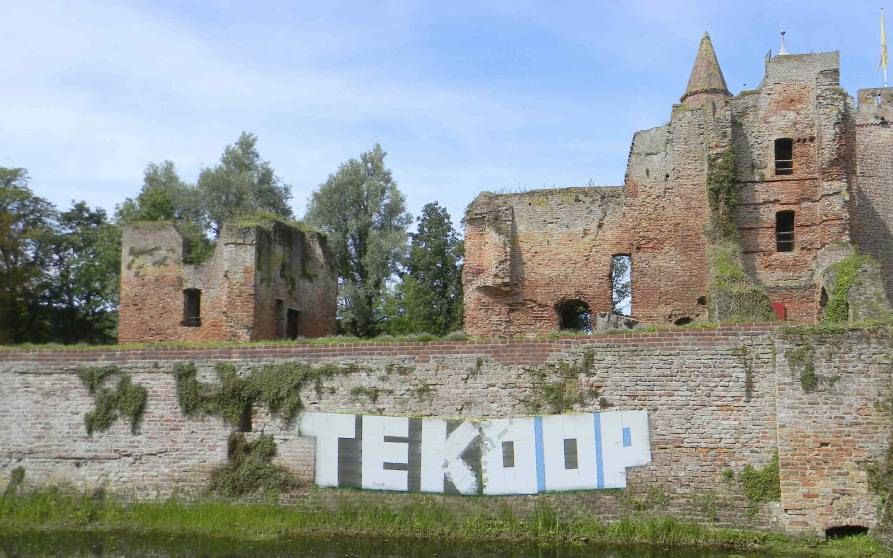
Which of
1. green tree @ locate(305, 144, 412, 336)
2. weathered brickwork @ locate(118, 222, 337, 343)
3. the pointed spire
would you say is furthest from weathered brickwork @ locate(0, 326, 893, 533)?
green tree @ locate(305, 144, 412, 336)


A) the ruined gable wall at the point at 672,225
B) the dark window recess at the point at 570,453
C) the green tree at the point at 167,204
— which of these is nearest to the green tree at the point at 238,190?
the green tree at the point at 167,204

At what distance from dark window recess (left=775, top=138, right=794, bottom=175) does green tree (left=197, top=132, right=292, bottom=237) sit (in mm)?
25772

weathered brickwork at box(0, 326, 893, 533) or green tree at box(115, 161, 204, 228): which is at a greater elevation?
green tree at box(115, 161, 204, 228)

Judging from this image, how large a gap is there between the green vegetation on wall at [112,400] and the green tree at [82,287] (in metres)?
23.1

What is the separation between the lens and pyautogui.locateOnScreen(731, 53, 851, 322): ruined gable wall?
72.5ft

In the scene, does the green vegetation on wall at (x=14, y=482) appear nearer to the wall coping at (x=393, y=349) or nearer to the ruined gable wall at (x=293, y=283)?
the wall coping at (x=393, y=349)

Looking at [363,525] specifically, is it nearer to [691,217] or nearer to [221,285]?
[221,285]

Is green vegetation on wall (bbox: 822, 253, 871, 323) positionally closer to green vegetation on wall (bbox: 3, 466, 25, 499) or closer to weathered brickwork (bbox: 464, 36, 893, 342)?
weathered brickwork (bbox: 464, 36, 893, 342)

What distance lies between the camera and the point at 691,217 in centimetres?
2336

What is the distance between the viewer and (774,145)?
910 inches

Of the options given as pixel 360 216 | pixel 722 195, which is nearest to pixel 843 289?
pixel 722 195

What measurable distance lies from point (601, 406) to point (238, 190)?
104 feet

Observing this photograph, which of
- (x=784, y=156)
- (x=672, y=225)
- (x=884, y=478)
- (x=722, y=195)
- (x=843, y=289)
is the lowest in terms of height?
(x=884, y=478)

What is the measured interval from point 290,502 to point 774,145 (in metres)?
16.1
